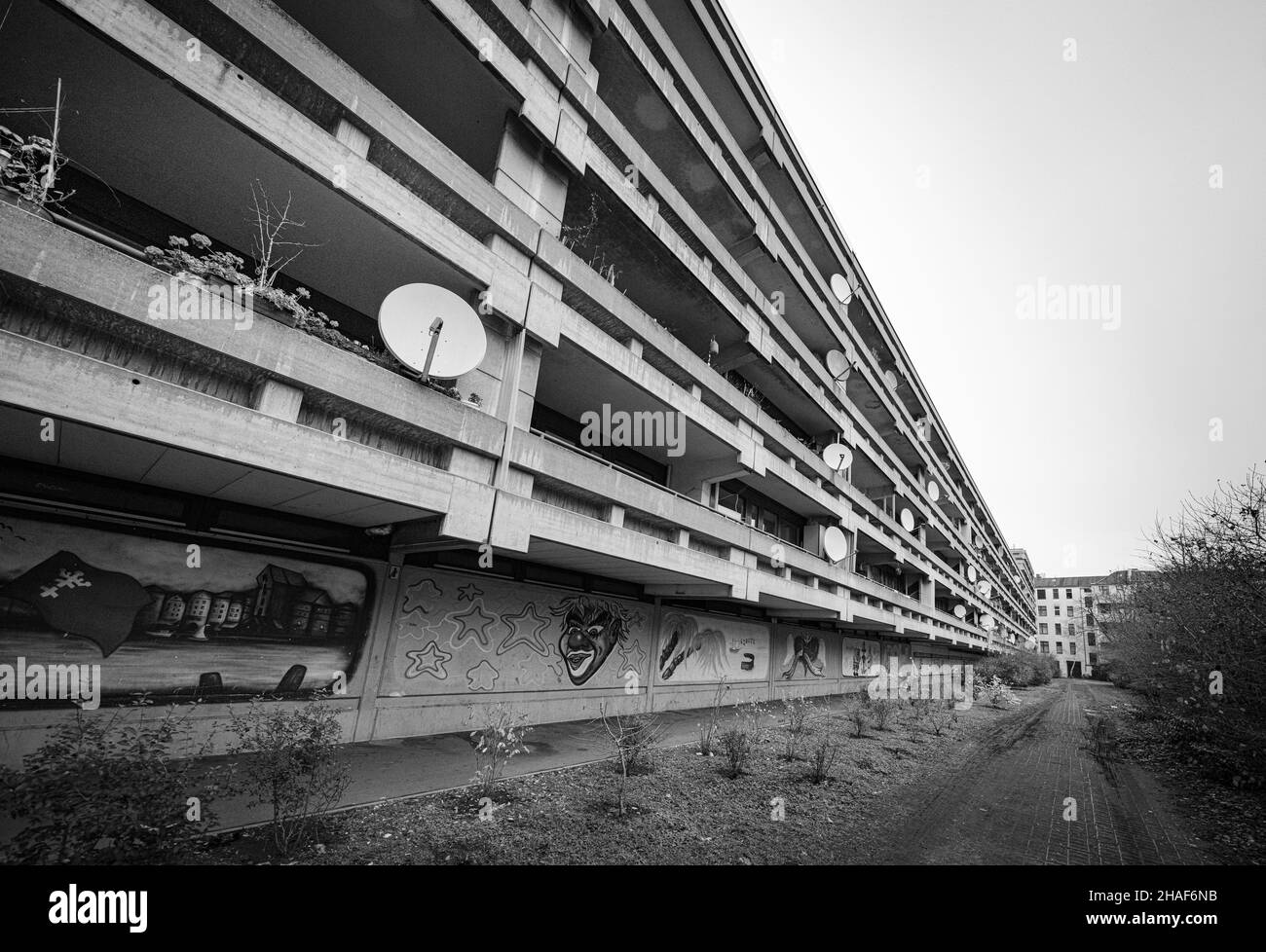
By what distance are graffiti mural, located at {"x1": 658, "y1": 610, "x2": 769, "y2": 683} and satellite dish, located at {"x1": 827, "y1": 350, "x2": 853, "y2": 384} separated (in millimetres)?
11030

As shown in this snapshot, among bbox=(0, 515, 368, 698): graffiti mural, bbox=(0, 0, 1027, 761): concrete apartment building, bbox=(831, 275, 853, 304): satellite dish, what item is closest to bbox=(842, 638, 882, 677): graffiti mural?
bbox=(0, 0, 1027, 761): concrete apartment building

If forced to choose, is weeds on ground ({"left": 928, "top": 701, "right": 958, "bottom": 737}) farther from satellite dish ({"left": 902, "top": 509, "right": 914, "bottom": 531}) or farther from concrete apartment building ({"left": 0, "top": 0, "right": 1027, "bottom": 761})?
satellite dish ({"left": 902, "top": 509, "right": 914, "bottom": 531})

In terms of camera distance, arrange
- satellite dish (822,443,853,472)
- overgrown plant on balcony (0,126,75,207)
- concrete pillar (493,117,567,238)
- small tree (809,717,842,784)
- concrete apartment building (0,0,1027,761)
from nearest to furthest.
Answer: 1. overgrown plant on balcony (0,126,75,207)
2. concrete apartment building (0,0,1027,761)
3. small tree (809,717,842,784)
4. concrete pillar (493,117,567,238)
5. satellite dish (822,443,853,472)

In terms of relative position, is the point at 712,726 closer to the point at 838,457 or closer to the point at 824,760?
the point at 824,760

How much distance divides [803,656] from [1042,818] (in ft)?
53.8

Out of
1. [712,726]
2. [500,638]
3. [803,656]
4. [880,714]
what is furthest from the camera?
[803,656]

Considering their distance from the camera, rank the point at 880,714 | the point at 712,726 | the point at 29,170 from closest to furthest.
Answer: the point at 29,170 < the point at 712,726 < the point at 880,714

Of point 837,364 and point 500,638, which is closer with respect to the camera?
point 500,638

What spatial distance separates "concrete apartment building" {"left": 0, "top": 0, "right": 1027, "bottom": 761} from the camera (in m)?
5.68

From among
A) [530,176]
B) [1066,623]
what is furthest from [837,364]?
[1066,623]

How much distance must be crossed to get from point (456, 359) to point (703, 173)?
10.8 meters

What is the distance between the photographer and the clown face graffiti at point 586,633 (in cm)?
1261

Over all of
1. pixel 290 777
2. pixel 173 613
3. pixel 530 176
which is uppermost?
pixel 530 176

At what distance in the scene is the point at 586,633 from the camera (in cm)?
1312
